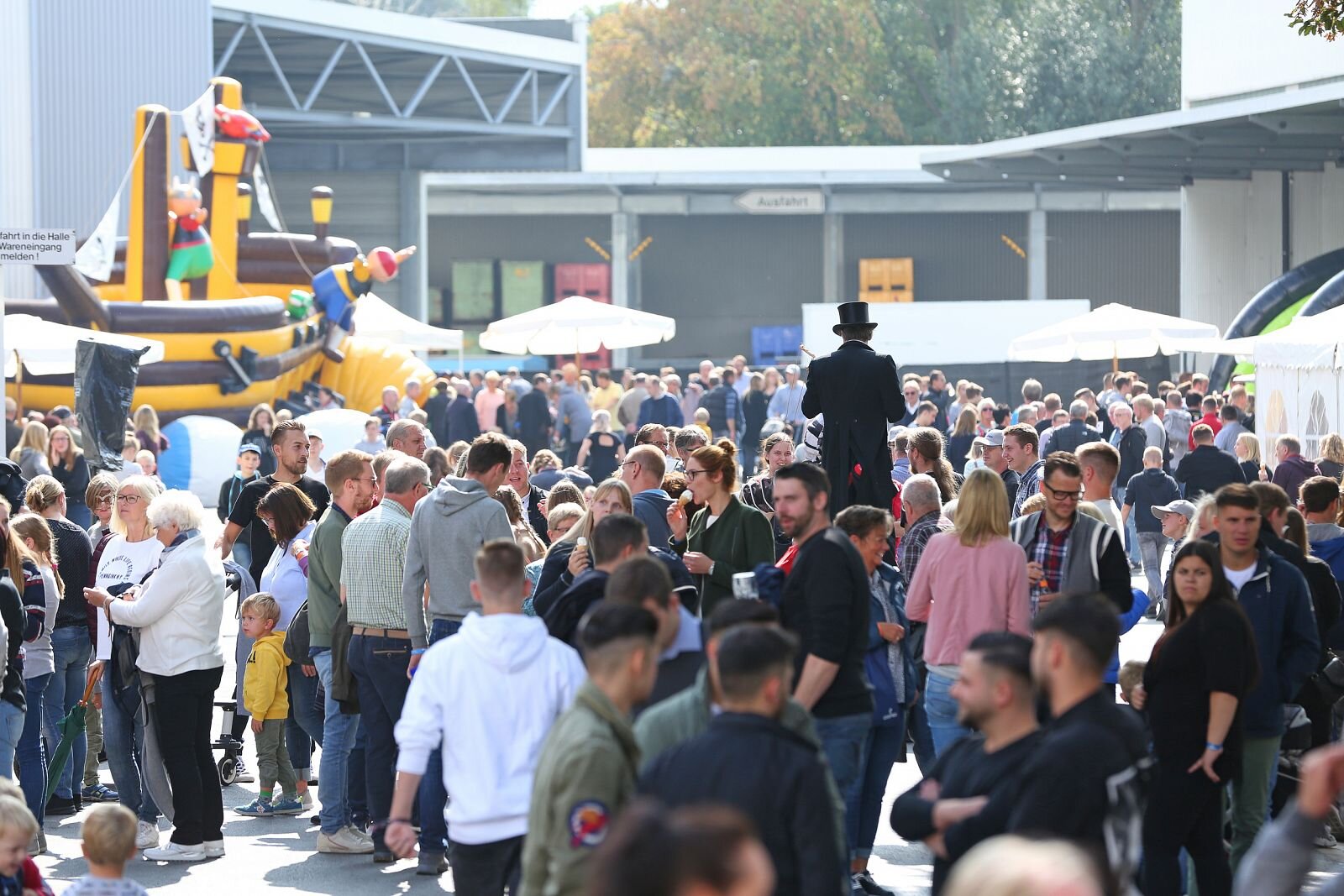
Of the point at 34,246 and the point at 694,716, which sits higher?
the point at 34,246

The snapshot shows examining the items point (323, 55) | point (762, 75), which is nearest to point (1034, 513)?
point (323, 55)

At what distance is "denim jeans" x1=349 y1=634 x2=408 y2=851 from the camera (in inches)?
307

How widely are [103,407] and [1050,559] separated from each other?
A: 10333mm

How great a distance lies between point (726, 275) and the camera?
4488 cm

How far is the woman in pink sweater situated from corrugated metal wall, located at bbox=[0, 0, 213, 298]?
2451 centimetres

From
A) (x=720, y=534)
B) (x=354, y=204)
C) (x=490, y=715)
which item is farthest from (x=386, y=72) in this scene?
(x=490, y=715)

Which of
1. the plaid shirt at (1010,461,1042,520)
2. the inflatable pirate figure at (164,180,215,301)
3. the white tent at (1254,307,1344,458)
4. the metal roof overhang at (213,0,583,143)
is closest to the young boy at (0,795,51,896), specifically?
the plaid shirt at (1010,461,1042,520)

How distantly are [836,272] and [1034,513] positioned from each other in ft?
119

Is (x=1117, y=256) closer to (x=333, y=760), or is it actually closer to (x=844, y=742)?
(x=333, y=760)

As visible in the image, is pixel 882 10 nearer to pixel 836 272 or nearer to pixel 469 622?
pixel 836 272

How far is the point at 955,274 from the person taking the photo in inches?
1766

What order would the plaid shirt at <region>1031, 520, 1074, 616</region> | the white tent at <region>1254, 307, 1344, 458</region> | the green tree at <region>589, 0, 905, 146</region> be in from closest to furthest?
1. the plaid shirt at <region>1031, 520, 1074, 616</region>
2. the white tent at <region>1254, 307, 1344, 458</region>
3. the green tree at <region>589, 0, 905, 146</region>

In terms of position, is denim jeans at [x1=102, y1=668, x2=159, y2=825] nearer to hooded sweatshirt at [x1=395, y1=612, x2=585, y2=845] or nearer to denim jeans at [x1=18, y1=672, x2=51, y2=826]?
denim jeans at [x1=18, y1=672, x2=51, y2=826]

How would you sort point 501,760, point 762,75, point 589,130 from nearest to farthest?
point 501,760 < point 762,75 < point 589,130
